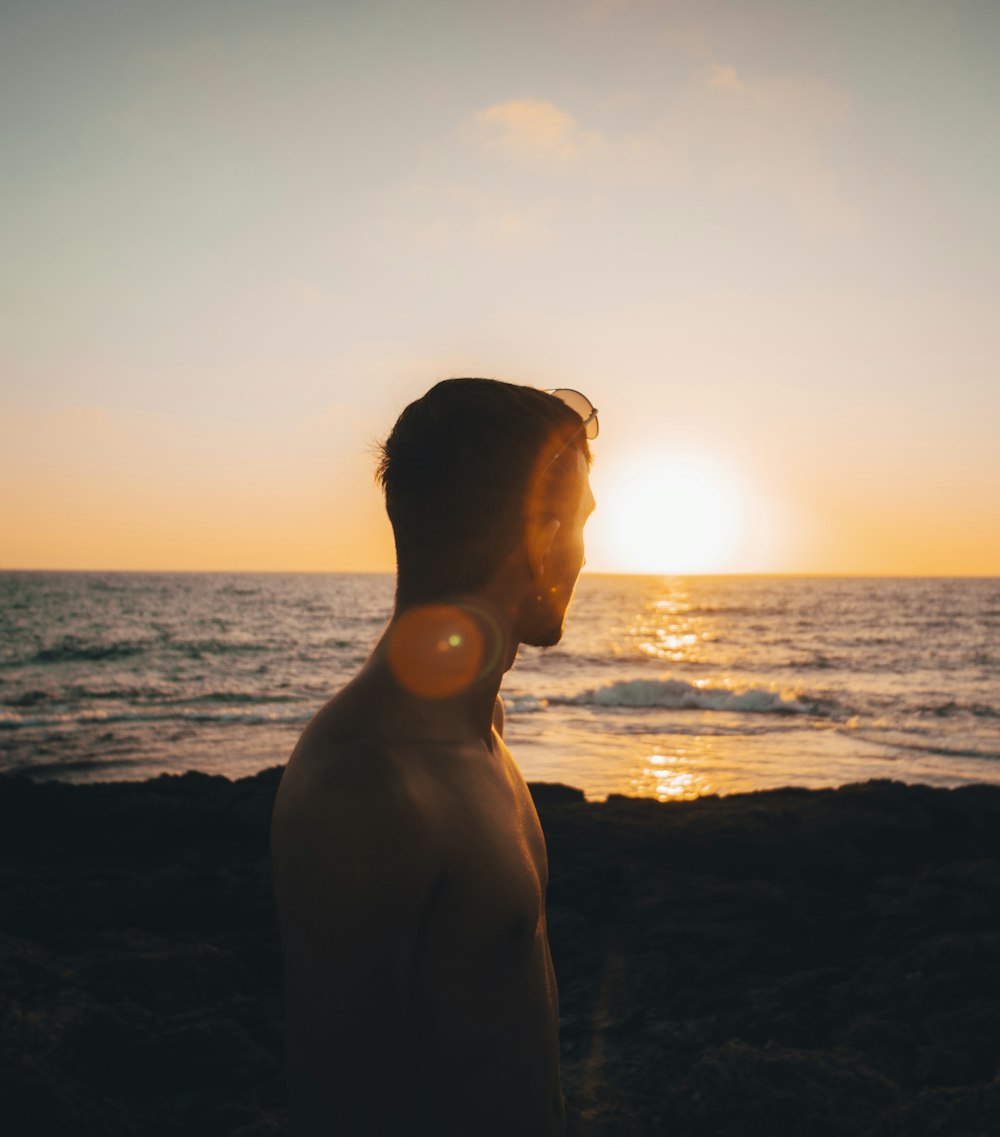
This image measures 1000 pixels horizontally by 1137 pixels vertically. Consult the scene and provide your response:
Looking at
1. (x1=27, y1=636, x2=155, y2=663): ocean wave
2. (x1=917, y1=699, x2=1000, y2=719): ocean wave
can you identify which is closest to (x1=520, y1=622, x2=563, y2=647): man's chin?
(x1=917, y1=699, x2=1000, y2=719): ocean wave

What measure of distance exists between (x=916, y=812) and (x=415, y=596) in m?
7.00

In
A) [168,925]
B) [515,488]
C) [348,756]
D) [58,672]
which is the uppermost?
[515,488]

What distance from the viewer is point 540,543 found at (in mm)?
1756

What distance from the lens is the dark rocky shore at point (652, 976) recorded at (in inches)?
116

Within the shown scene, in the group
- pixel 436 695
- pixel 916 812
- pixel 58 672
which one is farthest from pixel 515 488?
pixel 58 672

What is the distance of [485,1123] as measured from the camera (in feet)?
5.03

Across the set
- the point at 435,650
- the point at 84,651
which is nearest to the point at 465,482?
the point at 435,650

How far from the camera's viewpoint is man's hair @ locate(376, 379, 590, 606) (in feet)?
5.44

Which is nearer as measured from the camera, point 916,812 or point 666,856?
point 666,856

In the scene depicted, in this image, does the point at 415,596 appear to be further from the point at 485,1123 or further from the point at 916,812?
the point at 916,812

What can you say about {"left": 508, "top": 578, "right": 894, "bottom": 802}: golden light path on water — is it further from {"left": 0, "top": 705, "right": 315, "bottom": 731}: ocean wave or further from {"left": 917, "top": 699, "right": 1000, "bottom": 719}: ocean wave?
{"left": 0, "top": 705, "right": 315, "bottom": 731}: ocean wave

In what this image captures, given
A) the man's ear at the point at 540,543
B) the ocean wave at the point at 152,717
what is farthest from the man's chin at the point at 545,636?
the ocean wave at the point at 152,717

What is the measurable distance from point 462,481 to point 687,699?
864 inches

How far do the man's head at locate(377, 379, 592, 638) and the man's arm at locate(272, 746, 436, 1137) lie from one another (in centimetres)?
50
